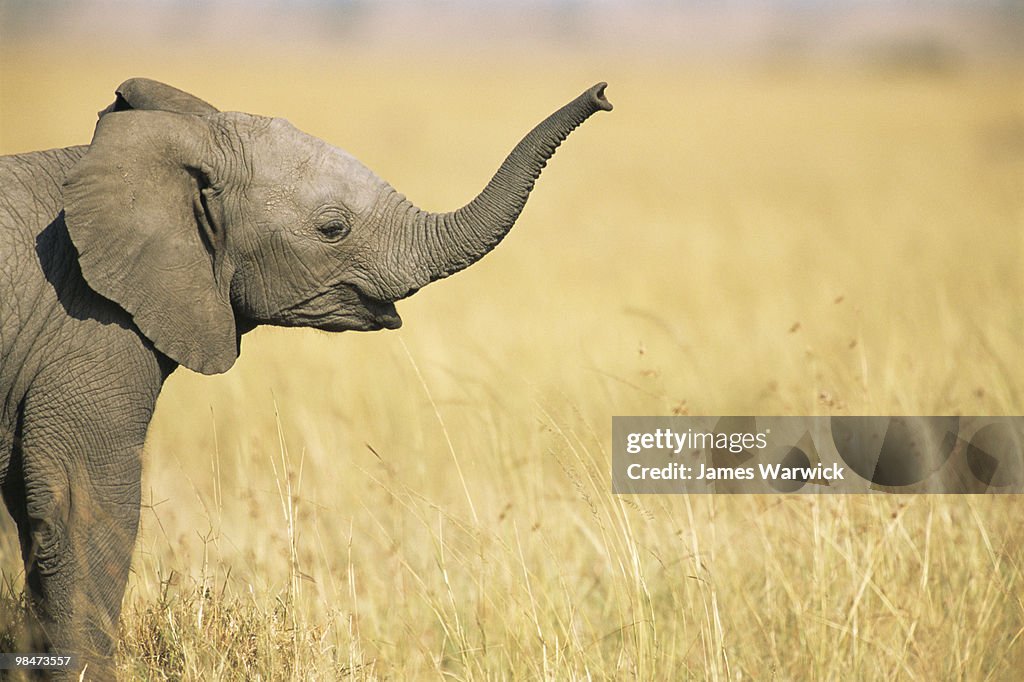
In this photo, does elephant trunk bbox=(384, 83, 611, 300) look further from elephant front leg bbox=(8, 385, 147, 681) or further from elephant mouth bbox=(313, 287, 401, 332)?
elephant front leg bbox=(8, 385, 147, 681)

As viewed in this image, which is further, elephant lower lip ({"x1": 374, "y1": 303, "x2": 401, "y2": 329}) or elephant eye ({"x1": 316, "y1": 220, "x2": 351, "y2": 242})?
elephant lower lip ({"x1": 374, "y1": 303, "x2": 401, "y2": 329})

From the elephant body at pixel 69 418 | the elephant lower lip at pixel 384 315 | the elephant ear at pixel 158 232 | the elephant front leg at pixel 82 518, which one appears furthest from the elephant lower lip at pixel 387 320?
the elephant front leg at pixel 82 518

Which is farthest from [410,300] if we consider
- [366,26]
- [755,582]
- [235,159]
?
[366,26]

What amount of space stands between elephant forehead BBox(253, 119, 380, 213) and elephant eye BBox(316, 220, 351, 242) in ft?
0.26

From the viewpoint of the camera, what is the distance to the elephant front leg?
5.05 metres

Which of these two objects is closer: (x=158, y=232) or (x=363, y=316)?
(x=158, y=232)

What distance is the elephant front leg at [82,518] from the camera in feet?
16.6

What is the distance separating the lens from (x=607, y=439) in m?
10.3

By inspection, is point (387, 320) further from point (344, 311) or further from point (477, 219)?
point (477, 219)

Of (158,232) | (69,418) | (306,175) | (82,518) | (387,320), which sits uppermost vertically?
(306,175)

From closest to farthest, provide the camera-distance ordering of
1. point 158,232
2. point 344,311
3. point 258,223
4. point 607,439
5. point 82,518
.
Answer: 1. point 82,518
2. point 158,232
3. point 258,223
4. point 344,311
5. point 607,439

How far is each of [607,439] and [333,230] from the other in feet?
17.5

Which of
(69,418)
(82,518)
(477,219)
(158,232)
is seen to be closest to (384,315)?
(477,219)

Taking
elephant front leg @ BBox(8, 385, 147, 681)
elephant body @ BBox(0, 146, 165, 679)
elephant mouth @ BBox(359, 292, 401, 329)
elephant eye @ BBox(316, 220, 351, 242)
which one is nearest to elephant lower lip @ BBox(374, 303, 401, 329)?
elephant mouth @ BBox(359, 292, 401, 329)
